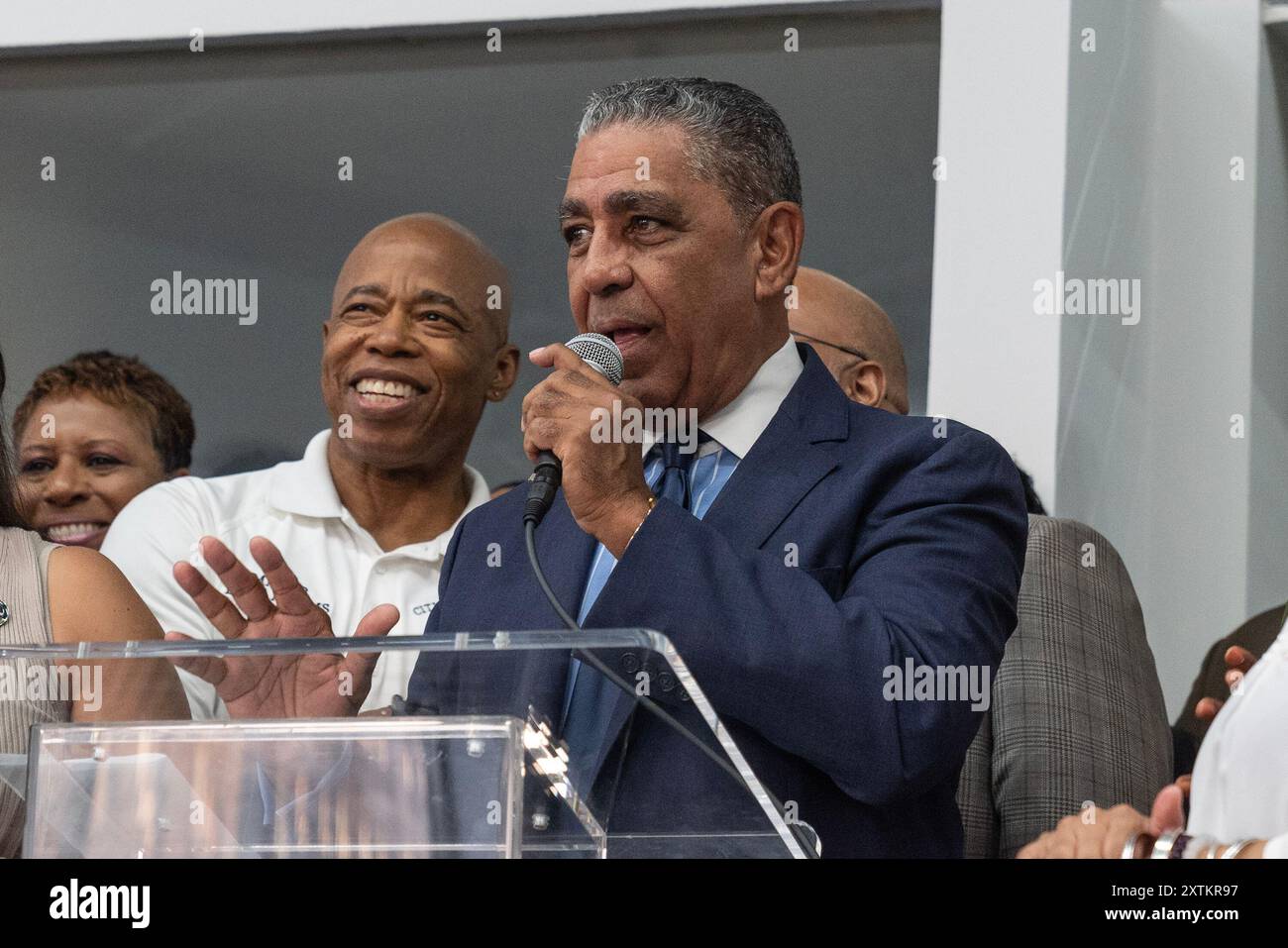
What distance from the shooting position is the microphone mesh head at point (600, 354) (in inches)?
67.8

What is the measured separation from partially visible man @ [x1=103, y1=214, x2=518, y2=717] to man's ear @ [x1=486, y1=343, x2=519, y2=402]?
0.04m

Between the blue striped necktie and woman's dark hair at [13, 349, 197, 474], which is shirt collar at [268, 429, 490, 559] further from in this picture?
the blue striped necktie

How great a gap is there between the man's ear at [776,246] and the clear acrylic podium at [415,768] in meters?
0.82

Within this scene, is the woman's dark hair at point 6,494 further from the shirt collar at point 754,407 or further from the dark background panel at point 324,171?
the dark background panel at point 324,171

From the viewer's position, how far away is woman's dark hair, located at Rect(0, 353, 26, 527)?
7.26 feet

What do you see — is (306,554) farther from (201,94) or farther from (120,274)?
(201,94)

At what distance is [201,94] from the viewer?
12.8 ft

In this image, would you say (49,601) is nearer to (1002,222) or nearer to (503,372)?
(503,372)

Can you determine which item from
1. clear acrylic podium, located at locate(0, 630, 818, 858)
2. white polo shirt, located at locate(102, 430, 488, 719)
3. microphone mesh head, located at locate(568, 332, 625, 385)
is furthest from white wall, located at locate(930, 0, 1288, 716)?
clear acrylic podium, located at locate(0, 630, 818, 858)

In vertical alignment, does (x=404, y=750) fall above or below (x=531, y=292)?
below

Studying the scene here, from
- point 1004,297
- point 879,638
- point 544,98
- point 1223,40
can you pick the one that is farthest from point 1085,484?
point 879,638

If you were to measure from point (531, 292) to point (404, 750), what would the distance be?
7.93ft

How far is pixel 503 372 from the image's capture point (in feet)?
11.1
